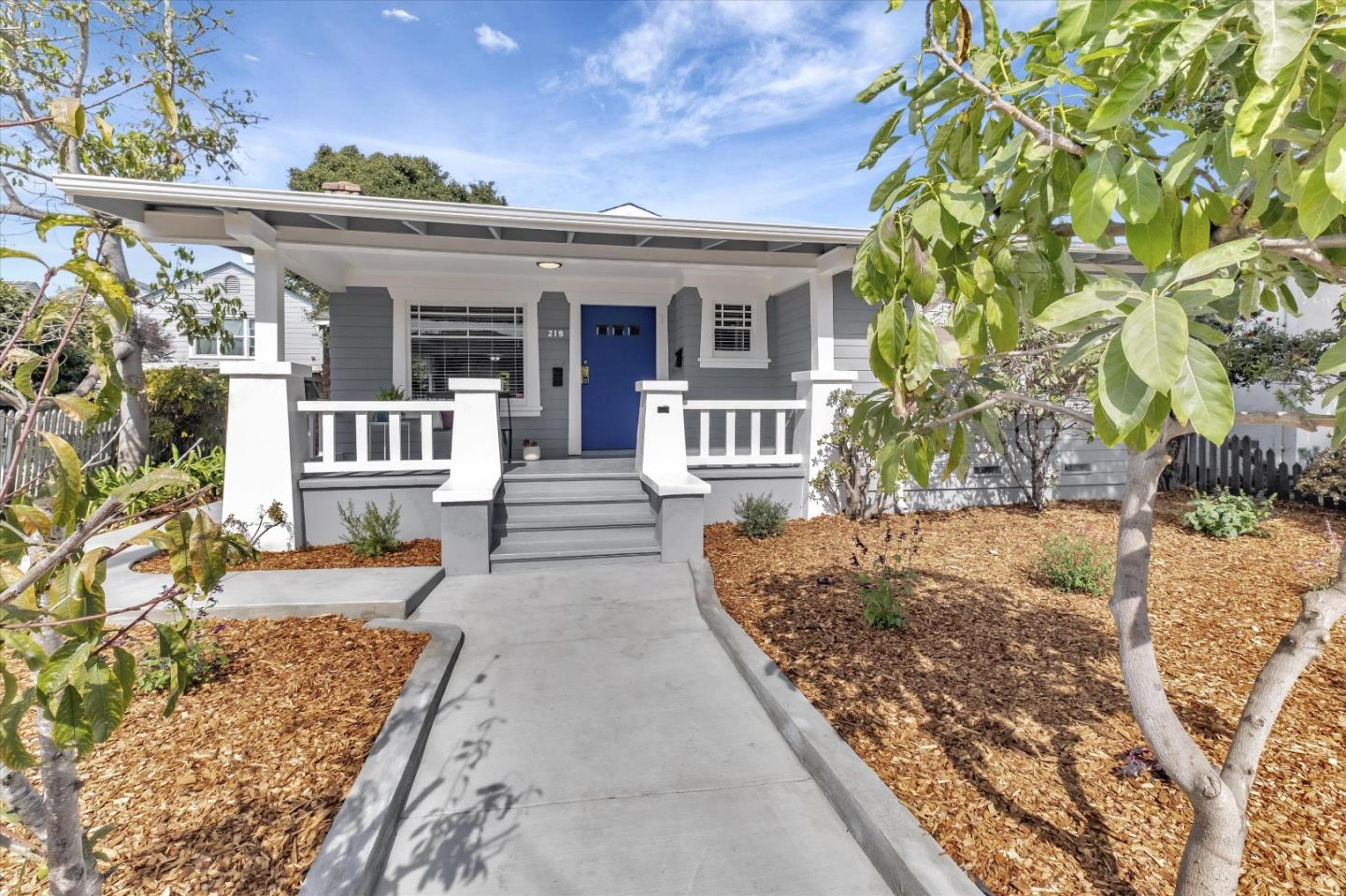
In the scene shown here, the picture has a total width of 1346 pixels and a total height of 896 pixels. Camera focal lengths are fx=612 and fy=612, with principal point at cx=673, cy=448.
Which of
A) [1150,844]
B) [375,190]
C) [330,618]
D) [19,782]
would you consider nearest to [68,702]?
[19,782]

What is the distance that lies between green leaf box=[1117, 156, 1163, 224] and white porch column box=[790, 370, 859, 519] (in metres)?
5.62

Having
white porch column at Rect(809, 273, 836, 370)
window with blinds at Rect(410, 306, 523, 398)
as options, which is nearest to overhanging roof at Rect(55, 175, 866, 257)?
white porch column at Rect(809, 273, 836, 370)

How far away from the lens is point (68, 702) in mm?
887

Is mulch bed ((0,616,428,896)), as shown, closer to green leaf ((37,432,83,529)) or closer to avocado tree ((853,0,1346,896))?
green leaf ((37,432,83,529))

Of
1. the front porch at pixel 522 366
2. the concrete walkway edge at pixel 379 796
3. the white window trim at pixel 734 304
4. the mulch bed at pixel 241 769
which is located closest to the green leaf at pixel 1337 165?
the concrete walkway edge at pixel 379 796

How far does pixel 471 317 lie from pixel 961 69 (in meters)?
7.92

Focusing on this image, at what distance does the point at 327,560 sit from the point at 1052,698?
Answer: 18.1 feet

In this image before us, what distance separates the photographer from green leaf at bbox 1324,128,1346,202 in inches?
34.1

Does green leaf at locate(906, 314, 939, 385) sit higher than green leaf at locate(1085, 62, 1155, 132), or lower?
lower

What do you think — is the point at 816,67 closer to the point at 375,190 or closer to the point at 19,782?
the point at 19,782

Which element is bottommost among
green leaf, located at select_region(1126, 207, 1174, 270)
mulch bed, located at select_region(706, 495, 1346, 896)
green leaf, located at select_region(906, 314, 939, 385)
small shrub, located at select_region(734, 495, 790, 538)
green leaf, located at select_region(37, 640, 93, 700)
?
mulch bed, located at select_region(706, 495, 1346, 896)

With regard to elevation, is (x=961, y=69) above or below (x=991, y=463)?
above

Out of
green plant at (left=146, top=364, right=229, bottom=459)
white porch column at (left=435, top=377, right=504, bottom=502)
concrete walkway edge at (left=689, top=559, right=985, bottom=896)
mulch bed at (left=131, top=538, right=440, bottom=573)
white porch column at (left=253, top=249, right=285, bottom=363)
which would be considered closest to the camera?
concrete walkway edge at (left=689, top=559, right=985, bottom=896)

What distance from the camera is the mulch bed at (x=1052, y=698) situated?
2025mm
